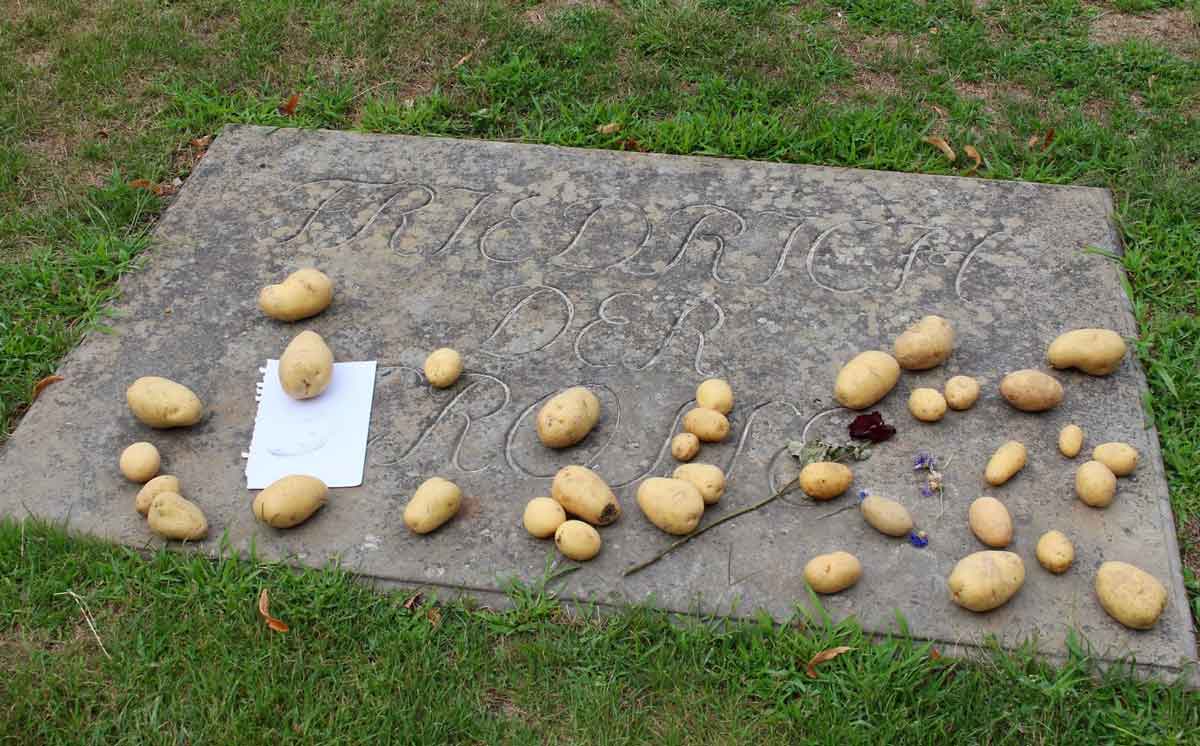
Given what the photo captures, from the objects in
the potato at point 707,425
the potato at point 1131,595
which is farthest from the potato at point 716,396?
the potato at point 1131,595

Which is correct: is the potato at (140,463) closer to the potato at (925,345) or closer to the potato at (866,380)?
the potato at (866,380)

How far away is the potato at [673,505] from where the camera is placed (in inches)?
107

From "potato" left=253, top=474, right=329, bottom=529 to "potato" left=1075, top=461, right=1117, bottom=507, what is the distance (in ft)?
5.92

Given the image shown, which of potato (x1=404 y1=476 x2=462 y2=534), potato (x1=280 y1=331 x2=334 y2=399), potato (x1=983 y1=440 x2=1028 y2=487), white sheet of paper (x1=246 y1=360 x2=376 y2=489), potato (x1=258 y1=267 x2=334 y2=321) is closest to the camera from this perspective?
potato (x1=404 y1=476 x2=462 y2=534)

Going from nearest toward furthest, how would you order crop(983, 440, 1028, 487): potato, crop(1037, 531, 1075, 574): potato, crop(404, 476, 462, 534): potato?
crop(1037, 531, 1075, 574): potato
crop(404, 476, 462, 534): potato
crop(983, 440, 1028, 487): potato

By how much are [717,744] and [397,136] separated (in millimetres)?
2498

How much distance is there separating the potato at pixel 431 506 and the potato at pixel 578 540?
0.27 meters

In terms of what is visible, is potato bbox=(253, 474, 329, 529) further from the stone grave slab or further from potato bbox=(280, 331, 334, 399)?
potato bbox=(280, 331, 334, 399)

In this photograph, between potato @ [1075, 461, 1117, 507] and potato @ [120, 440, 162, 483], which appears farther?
potato @ [120, 440, 162, 483]

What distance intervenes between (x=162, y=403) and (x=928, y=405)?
1922 mm

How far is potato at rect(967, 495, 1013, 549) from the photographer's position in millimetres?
2699

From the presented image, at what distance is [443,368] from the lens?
10.3 ft

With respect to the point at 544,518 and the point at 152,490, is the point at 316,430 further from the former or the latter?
the point at 544,518

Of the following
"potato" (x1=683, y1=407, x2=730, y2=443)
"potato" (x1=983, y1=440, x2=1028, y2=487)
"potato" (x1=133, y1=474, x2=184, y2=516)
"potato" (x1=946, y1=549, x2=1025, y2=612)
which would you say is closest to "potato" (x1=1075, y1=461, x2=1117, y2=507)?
"potato" (x1=983, y1=440, x2=1028, y2=487)
